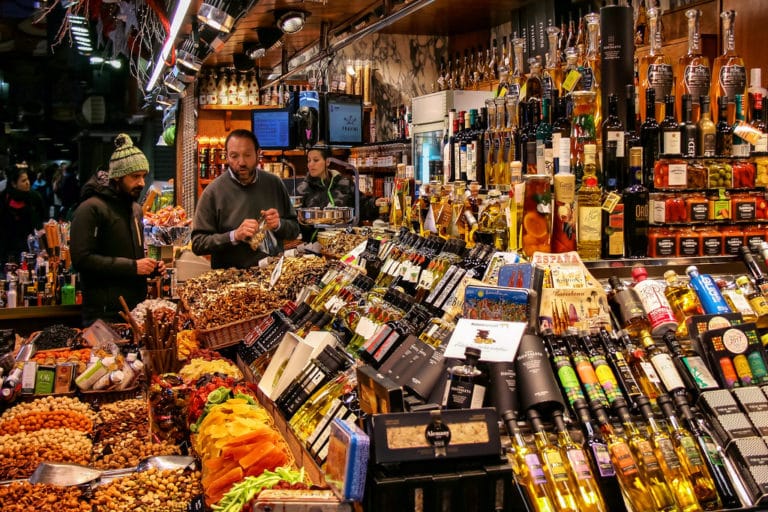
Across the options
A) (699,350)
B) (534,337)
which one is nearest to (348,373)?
(534,337)

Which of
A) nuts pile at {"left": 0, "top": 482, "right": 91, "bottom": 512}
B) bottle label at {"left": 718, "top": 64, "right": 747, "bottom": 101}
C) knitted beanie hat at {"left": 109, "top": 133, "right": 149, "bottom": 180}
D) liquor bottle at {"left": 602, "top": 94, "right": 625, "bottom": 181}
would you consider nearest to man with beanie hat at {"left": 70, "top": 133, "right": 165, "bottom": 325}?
knitted beanie hat at {"left": 109, "top": 133, "right": 149, "bottom": 180}

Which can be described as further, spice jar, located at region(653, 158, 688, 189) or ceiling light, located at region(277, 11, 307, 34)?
ceiling light, located at region(277, 11, 307, 34)

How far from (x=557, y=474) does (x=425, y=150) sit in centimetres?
530

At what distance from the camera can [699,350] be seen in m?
2.19

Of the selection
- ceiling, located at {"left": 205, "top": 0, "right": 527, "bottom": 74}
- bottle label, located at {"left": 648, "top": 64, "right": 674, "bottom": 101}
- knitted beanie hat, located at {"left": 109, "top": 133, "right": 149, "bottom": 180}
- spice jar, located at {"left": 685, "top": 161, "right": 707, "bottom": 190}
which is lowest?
spice jar, located at {"left": 685, "top": 161, "right": 707, "bottom": 190}

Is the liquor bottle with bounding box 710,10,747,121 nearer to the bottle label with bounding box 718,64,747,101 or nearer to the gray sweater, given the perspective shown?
the bottle label with bounding box 718,64,747,101

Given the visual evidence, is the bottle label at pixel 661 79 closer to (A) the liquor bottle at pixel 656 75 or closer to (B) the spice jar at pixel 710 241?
(A) the liquor bottle at pixel 656 75

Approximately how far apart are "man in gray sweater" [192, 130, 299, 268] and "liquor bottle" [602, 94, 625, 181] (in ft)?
8.98

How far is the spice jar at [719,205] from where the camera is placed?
9.70ft

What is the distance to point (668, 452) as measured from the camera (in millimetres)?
1917

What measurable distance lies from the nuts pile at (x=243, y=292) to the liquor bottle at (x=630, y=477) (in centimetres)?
225

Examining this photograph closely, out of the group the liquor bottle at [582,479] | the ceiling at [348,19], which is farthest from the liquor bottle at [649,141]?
the ceiling at [348,19]

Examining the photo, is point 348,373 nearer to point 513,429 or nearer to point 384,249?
point 513,429

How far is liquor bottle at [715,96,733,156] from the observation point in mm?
2969
